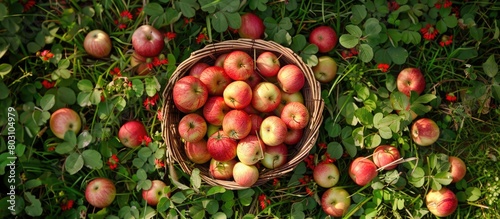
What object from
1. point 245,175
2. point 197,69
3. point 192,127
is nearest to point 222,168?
point 245,175

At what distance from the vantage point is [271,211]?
8.92 feet

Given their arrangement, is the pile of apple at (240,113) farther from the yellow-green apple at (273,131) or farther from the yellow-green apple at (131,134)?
the yellow-green apple at (131,134)

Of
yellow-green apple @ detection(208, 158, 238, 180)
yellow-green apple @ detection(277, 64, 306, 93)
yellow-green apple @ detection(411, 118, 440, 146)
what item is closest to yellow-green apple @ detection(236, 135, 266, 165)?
yellow-green apple @ detection(208, 158, 238, 180)

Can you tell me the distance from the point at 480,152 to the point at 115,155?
7.54 ft

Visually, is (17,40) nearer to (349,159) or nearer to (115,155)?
(115,155)

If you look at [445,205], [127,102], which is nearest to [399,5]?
[445,205]

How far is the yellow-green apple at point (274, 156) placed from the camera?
2547mm

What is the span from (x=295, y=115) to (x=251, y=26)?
63 cm

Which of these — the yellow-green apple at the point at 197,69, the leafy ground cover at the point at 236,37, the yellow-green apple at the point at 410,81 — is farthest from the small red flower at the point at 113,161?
the yellow-green apple at the point at 410,81

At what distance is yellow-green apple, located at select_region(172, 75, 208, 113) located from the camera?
2.39m

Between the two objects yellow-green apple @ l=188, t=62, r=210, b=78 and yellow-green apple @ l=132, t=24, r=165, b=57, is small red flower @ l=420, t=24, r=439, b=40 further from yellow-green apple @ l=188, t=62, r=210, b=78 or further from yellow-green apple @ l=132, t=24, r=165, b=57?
yellow-green apple @ l=132, t=24, r=165, b=57

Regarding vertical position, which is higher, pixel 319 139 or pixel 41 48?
pixel 41 48

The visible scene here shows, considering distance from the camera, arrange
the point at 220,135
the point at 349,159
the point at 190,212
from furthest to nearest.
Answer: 1. the point at 349,159
2. the point at 190,212
3. the point at 220,135

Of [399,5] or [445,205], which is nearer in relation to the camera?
[445,205]
